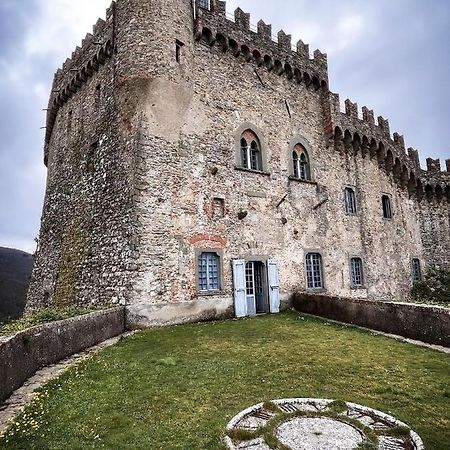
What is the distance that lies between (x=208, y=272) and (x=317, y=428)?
9.57m

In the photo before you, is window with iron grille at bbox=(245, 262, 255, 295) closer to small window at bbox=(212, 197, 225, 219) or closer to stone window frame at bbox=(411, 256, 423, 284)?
small window at bbox=(212, 197, 225, 219)

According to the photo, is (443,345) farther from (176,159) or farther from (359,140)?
(359,140)

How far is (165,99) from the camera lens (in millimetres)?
13641

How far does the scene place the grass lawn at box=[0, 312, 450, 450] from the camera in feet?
14.2

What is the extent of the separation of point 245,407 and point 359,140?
1865cm

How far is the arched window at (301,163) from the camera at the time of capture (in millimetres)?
17844

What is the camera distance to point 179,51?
14.5 metres

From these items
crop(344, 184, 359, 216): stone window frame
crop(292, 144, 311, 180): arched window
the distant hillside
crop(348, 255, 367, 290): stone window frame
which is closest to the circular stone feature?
crop(292, 144, 311, 180): arched window

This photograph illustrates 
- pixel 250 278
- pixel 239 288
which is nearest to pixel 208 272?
pixel 239 288

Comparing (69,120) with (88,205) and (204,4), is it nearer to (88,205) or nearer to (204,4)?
(88,205)

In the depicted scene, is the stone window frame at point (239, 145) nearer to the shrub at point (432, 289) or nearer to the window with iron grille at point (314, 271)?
the window with iron grille at point (314, 271)

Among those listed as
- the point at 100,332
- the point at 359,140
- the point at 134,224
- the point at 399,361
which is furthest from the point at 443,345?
the point at 359,140

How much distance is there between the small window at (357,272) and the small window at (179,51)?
1282 cm

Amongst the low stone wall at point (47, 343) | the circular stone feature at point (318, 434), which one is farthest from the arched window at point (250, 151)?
the circular stone feature at point (318, 434)
